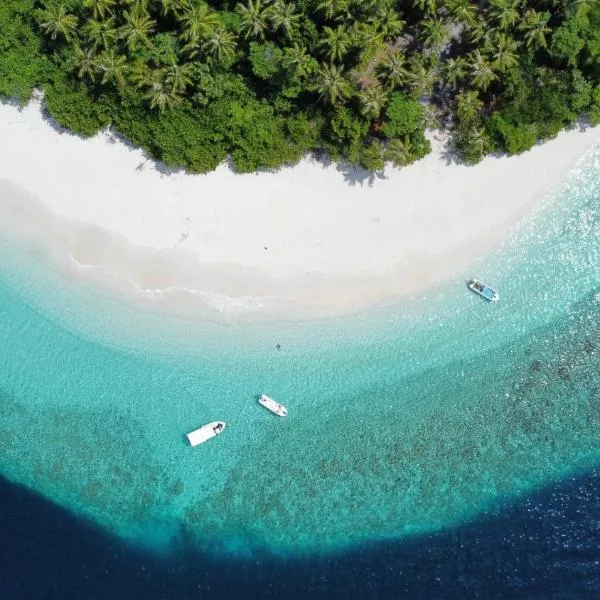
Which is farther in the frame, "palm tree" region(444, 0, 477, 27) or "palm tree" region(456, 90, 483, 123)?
"palm tree" region(456, 90, 483, 123)

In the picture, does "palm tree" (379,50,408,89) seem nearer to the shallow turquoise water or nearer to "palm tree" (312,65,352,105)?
"palm tree" (312,65,352,105)

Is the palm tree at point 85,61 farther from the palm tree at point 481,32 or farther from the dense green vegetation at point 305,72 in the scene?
the palm tree at point 481,32

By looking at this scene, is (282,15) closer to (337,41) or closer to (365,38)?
(337,41)

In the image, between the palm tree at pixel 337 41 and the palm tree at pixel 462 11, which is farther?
the palm tree at pixel 462 11

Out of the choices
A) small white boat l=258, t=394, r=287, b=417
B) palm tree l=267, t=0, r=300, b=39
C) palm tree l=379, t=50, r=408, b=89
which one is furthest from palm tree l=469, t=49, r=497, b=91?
small white boat l=258, t=394, r=287, b=417

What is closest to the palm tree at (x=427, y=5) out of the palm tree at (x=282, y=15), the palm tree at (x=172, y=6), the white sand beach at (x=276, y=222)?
the palm tree at (x=282, y=15)

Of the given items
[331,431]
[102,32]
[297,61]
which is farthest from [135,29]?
[331,431]

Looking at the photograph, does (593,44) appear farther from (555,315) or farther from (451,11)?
(555,315)
